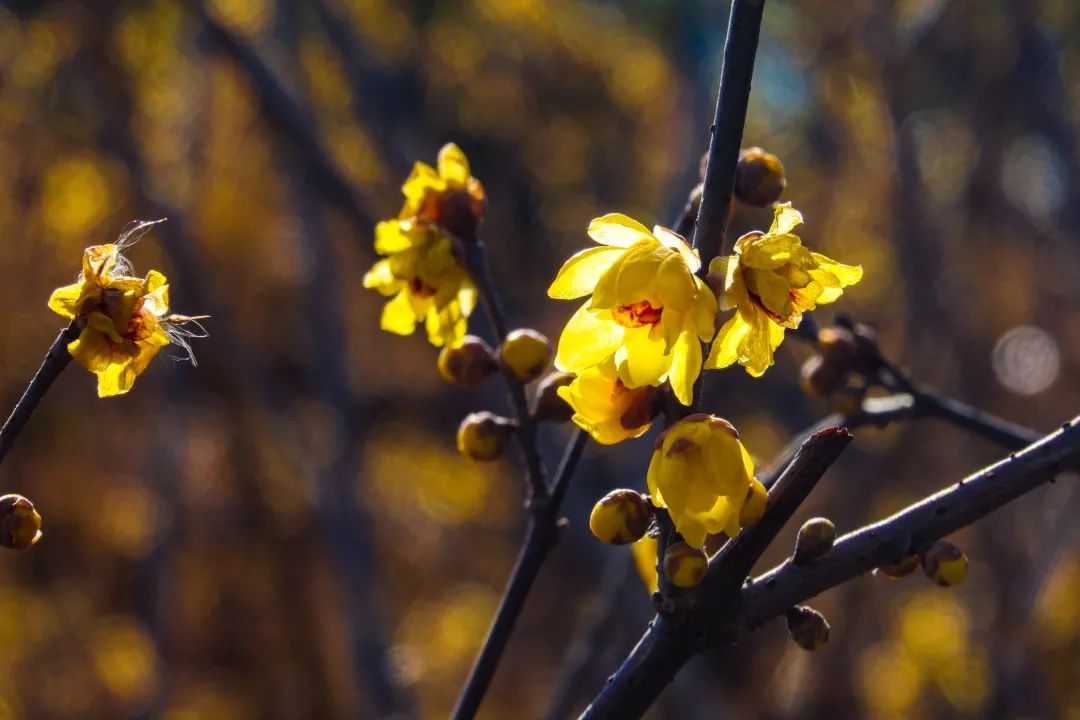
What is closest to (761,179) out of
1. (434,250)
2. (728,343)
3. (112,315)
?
(728,343)

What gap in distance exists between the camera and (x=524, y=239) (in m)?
9.30

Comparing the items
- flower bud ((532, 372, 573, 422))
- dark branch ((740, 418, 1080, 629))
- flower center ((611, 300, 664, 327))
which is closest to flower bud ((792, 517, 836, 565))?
dark branch ((740, 418, 1080, 629))

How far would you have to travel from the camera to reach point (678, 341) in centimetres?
118

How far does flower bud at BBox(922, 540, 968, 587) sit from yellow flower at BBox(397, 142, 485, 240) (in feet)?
2.61

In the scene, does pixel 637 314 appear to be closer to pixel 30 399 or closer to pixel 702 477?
pixel 702 477

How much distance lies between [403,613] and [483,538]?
35.8 inches

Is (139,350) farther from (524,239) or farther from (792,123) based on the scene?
(524,239)

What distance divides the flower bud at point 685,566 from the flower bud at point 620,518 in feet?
0.28

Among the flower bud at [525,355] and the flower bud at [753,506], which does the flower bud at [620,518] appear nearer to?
the flower bud at [753,506]

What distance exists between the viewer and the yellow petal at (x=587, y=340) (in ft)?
4.10

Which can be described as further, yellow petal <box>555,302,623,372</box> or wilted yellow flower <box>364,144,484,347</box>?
wilted yellow flower <box>364,144,484,347</box>

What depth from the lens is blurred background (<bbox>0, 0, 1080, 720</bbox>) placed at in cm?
455

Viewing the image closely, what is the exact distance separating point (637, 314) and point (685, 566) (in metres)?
0.28

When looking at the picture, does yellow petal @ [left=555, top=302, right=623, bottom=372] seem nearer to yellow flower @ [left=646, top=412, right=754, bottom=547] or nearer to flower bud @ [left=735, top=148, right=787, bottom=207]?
yellow flower @ [left=646, top=412, right=754, bottom=547]
